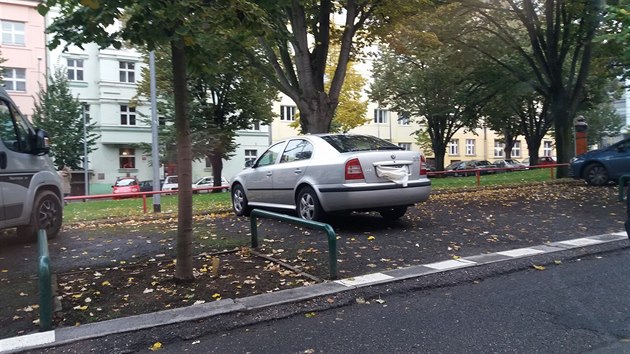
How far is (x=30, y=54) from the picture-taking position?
A: 39.4 metres

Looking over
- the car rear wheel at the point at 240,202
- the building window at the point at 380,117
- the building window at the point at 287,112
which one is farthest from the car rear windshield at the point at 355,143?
the building window at the point at 380,117

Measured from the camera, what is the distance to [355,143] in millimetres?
8391

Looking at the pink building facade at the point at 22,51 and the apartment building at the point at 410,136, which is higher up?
the pink building facade at the point at 22,51

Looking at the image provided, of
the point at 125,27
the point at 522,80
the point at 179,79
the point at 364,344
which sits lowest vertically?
the point at 364,344

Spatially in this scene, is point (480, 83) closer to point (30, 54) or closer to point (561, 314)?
point (561, 314)

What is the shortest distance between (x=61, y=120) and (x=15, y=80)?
232 inches

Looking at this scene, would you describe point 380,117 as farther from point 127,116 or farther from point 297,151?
point 297,151

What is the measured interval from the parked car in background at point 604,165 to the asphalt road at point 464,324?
10735mm

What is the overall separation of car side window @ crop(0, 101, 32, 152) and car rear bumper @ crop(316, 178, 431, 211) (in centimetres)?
464

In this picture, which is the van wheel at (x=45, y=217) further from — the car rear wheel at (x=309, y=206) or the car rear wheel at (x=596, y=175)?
the car rear wheel at (x=596, y=175)

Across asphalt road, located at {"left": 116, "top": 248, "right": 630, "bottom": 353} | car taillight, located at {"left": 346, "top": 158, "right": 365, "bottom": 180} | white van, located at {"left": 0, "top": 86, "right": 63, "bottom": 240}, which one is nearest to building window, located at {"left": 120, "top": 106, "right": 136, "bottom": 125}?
white van, located at {"left": 0, "top": 86, "right": 63, "bottom": 240}

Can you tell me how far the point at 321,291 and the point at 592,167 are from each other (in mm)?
13405

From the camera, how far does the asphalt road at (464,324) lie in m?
3.81

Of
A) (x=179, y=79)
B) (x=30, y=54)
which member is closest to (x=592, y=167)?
(x=179, y=79)
